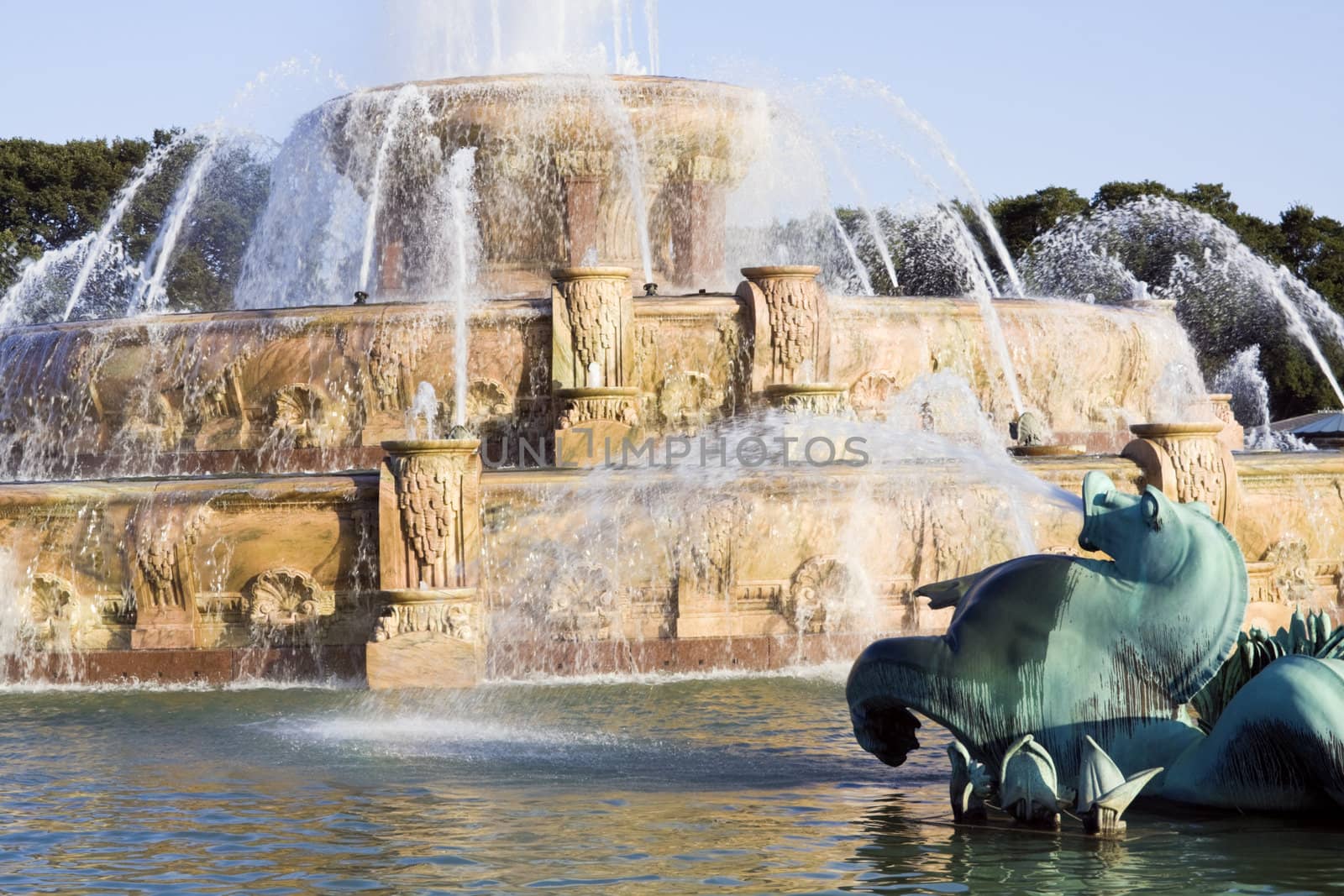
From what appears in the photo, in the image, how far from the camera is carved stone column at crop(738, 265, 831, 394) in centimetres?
1633

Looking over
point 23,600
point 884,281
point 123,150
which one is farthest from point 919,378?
point 123,150

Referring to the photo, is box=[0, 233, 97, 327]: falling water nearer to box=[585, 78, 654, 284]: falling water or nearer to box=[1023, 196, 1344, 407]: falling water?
box=[585, 78, 654, 284]: falling water

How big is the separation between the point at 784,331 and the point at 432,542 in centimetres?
511

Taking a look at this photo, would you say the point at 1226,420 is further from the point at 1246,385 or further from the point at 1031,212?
the point at 1031,212

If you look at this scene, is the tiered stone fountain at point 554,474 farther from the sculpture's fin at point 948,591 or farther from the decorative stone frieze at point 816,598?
the sculpture's fin at point 948,591

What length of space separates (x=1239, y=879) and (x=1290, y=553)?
29.7 feet

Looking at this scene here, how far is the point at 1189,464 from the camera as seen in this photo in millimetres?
13516

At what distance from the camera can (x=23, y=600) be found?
12.8 meters

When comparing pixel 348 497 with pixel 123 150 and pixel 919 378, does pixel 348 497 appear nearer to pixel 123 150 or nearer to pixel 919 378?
pixel 919 378

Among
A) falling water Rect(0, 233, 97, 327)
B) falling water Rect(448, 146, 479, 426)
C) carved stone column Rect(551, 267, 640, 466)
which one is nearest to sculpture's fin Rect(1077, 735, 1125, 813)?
carved stone column Rect(551, 267, 640, 466)

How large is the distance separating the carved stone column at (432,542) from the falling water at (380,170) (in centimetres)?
798

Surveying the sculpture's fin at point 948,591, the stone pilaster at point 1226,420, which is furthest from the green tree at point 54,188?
the sculpture's fin at point 948,591

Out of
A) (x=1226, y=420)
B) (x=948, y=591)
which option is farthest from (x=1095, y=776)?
(x=1226, y=420)

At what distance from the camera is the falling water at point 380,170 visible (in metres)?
19.5
